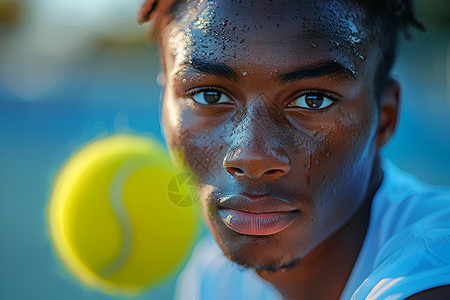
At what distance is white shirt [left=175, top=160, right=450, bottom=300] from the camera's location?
3.50ft

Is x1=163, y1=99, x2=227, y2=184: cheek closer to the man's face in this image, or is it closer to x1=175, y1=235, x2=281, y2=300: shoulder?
the man's face

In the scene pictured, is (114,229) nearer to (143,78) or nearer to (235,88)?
(235,88)

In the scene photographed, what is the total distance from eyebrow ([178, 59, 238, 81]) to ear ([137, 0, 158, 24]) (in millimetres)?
377

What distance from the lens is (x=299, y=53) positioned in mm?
1154

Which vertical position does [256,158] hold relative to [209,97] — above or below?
below

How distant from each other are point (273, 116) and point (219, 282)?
3.08 feet

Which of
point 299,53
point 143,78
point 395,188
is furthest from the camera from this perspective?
point 143,78

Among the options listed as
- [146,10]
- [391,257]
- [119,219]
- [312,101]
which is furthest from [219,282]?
[146,10]

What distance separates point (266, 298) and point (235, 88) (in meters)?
0.93

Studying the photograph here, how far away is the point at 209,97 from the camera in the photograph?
1.28 m

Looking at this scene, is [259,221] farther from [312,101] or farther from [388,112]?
[388,112]

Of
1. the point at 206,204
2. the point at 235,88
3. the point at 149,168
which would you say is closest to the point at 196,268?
the point at 149,168

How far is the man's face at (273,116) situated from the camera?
116cm

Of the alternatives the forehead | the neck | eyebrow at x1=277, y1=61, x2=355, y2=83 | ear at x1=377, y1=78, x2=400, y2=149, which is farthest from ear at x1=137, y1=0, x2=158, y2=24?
the neck
